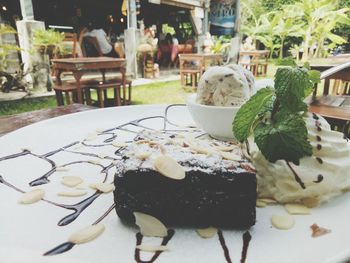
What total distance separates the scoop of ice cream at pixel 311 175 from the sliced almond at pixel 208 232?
0.19 m

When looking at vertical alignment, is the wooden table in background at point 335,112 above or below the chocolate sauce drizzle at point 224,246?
below

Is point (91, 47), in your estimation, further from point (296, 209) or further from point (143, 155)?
point (296, 209)

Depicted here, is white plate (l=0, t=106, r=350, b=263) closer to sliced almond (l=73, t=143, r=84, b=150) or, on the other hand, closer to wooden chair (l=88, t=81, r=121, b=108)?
sliced almond (l=73, t=143, r=84, b=150)

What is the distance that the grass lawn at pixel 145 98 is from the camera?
199 inches

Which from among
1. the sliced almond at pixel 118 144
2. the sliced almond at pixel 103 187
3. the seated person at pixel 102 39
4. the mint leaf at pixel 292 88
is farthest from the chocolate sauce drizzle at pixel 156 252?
the seated person at pixel 102 39

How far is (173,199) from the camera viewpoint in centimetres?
68

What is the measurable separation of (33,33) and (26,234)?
6.58 meters

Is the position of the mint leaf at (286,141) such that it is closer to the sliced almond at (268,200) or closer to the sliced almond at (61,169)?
the sliced almond at (268,200)

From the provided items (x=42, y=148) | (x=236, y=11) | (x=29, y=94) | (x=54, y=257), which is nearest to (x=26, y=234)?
(x=54, y=257)

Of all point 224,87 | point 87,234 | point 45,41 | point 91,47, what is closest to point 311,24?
point 91,47

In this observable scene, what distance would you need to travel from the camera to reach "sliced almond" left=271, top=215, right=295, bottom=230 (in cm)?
62

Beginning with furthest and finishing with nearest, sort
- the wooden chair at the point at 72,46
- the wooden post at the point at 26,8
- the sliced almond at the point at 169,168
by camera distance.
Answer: the wooden chair at the point at 72,46 < the wooden post at the point at 26,8 < the sliced almond at the point at 169,168

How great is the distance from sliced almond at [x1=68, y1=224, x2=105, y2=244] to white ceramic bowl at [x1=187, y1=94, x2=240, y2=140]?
61cm

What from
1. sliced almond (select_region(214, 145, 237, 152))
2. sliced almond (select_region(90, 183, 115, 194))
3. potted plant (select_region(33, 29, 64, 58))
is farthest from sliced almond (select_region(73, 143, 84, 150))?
potted plant (select_region(33, 29, 64, 58))
